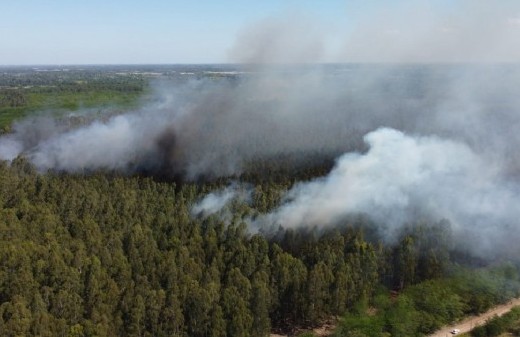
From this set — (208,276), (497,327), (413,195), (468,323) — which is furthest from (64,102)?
(497,327)

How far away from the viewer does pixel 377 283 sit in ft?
119

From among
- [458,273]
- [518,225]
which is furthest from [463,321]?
[518,225]

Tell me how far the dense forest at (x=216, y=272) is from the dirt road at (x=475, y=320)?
1.92 feet

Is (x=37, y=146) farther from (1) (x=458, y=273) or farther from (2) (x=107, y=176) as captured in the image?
(1) (x=458, y=273)

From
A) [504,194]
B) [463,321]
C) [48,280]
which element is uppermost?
[504,194]

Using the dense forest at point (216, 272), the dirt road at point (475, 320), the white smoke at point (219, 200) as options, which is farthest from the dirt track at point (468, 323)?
the white smoke at point (219, 200)

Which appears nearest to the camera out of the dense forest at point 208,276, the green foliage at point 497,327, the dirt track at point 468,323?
the dense forest at point 208,276

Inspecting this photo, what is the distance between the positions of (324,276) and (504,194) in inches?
1046

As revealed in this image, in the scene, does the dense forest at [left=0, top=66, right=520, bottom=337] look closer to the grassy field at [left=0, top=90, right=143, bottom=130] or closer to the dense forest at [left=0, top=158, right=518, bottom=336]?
the dense forest at [left=0, top=158, right=518, bottom=336]

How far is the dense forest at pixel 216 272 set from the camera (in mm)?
28703

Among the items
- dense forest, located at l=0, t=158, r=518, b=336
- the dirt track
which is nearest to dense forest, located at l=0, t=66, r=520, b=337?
dense forest, located at l=0, t=158, r=518, b=336

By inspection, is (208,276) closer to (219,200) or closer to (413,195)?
(219,200)

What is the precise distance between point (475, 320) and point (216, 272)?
17529mm

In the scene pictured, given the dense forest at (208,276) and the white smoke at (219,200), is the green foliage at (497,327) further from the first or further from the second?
the white smoke at (219,200)
